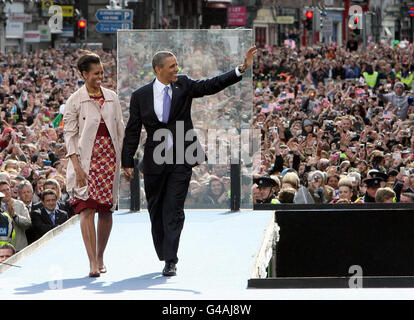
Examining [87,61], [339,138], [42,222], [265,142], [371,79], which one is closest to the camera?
[87,61]

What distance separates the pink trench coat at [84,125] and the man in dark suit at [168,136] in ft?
Answer: 0.53

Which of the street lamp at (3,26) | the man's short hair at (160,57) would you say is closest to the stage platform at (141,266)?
the man's short hair at (160,57)

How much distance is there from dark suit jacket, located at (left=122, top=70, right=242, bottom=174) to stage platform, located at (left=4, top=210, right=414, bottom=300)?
847 millimetres

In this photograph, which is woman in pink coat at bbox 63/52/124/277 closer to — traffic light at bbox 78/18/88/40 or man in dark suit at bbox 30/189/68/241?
man in dark suit at bbox 30/189/68/241

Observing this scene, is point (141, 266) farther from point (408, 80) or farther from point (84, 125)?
point (408, 80)

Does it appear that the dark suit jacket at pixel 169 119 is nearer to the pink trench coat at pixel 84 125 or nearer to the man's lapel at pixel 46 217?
the pink trench coat at pixel 84 125

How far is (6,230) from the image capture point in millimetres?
10977

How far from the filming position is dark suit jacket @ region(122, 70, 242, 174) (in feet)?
27.1

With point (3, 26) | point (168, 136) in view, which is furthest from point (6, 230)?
point (3, 26)

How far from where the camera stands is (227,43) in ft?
41.6

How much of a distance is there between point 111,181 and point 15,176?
214 inches

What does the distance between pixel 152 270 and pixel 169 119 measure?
1175mm
